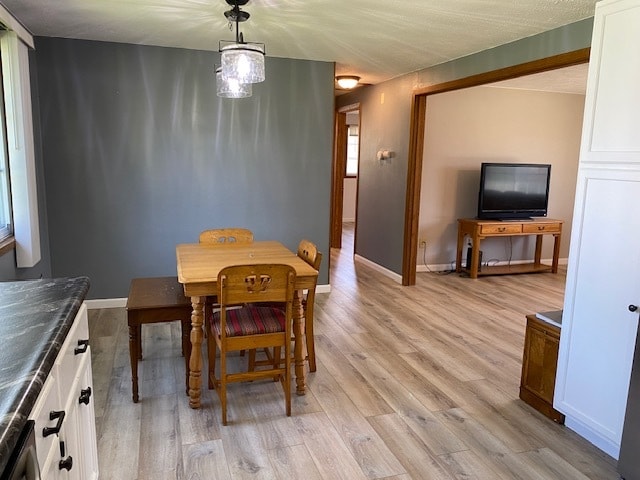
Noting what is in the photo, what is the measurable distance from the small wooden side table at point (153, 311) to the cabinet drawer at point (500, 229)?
389 centimetres

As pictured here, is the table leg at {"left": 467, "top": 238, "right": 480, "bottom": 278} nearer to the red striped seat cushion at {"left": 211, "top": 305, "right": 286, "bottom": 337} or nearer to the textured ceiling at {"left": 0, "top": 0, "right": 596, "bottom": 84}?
the textured ceiling at {"left": 0, "top": 0, "right": 596, "bottom": 84}

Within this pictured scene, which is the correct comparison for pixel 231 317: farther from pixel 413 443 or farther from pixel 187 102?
pixel 187 102

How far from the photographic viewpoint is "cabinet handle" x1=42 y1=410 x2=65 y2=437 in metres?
1.13

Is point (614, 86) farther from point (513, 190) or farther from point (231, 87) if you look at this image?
point (513, 190)

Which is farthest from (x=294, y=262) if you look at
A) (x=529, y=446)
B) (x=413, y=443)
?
(x=529, y=446)

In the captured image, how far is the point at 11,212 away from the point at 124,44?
1679 mm

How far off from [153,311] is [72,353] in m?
1.18

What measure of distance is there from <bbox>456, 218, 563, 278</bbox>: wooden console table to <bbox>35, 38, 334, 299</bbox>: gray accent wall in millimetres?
2018

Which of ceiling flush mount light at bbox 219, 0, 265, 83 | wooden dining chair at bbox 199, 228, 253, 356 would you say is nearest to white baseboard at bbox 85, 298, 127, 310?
wooden dining chair at bbox 199, 228, 253, 356

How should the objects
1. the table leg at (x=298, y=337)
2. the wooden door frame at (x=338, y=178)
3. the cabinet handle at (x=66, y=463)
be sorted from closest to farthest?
1. the cabinet handle at (x=66, y=463)
2. the table leg at (x=298, y=337)
3. the wooden door frame at (x=338, y=178)

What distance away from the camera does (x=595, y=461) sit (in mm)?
2256

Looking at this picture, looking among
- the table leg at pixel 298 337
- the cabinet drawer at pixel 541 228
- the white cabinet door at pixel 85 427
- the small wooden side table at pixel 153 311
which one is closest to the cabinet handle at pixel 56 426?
the white cabinet door at pixel 85 427

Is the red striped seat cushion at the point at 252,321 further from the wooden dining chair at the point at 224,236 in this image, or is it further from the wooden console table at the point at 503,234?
the wooden console table at the point at 503,234

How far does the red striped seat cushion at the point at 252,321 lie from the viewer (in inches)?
100
